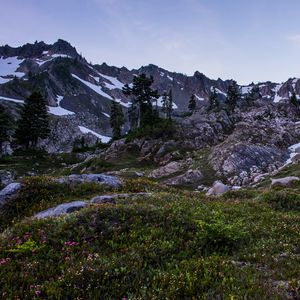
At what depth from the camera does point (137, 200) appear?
1412 cm

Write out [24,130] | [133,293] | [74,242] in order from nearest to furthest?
[133,293] < [74,242] < [24,130]

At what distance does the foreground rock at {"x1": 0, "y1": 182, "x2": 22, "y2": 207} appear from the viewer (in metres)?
14.5

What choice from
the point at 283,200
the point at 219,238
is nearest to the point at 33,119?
the point at 283,200

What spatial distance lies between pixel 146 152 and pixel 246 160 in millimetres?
24020

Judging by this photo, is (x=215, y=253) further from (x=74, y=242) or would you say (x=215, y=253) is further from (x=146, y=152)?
(x=146, y=152)

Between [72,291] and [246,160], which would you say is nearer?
[72,291]

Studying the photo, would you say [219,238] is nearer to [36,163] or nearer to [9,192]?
[9,192]

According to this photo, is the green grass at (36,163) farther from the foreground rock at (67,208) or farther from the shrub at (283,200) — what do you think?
the shrub at (283,200)

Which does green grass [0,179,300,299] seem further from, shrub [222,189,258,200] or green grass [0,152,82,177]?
green grass [0,152,82,177]

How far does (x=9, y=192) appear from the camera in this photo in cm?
1504

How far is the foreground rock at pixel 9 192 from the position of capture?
14.5 meters

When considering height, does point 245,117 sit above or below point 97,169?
above

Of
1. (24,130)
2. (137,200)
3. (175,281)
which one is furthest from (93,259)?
(24,130)

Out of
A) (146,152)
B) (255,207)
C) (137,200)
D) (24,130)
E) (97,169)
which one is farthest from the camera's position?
(24,130)
